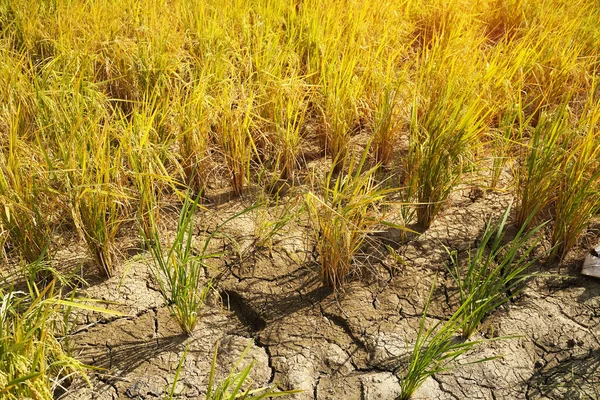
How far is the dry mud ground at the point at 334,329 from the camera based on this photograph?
5.85ft

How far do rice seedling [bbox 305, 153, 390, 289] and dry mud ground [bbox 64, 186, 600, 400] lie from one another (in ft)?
0.28

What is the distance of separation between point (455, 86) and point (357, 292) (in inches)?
33.7

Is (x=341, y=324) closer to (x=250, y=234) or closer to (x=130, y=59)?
(x=250, y=234)

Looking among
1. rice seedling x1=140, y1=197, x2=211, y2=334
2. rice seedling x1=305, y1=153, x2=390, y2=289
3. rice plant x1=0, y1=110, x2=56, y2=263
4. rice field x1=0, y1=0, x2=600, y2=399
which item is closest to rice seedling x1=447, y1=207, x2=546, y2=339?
rice field x1=0, y1=0, x2=600, y2=399

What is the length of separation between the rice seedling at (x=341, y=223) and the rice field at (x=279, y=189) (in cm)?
1

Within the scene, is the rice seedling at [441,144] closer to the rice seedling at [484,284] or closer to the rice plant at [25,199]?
the rice seedling at [484,284]

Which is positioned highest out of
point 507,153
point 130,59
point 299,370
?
point 130,59

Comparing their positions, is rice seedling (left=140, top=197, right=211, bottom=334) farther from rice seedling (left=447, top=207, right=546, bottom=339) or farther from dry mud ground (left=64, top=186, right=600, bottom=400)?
rice seedling (left=447, top=207, right=546, bottom=339)

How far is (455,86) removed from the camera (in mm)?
2359

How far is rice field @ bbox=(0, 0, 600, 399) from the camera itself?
1.82m

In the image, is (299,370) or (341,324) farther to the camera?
(341,324)

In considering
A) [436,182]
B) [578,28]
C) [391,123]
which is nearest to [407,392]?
[436,182]

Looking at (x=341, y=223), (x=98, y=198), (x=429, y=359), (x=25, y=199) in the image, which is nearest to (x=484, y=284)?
(x=429, y=359)

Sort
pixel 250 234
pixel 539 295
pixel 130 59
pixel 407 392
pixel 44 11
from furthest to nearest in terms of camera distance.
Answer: pixel 44 11 < pixel 130 59 < pixel 250 234 < pixel 539 295 < pixel 407 392
